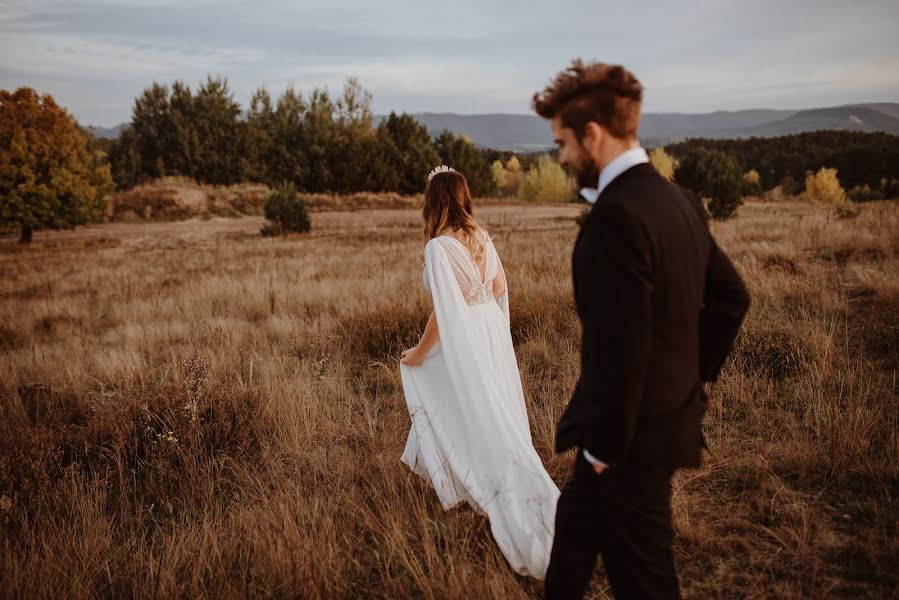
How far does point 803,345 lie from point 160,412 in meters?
5.29

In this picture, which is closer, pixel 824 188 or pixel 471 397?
pixel 471 397

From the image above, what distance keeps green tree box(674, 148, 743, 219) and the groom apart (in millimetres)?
17940

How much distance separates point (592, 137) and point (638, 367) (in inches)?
25.0

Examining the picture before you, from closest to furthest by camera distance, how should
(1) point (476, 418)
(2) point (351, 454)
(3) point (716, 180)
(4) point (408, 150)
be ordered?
(1) point (476, 418) < (2) point (351, 454) < (3) point (716, 180) < (4) point (408, 150)

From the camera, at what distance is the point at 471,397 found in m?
2.82

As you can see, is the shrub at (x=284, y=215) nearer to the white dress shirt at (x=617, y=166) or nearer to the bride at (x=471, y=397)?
the bride at (x=471, y=397)

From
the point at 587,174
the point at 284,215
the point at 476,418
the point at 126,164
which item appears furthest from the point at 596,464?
the point at 126,164

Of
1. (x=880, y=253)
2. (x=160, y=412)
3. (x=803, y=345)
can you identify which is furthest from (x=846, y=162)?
(x=160, y=412)

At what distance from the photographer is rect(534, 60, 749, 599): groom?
1348 mm

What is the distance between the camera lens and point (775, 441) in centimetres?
346

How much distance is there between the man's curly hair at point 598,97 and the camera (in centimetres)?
143

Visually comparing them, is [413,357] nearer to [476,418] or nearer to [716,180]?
[476,418]

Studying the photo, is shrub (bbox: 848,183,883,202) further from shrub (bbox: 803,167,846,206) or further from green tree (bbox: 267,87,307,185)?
green tree (bbox: 267,87,307,185)

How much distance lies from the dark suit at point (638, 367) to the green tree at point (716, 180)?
58.8ft
